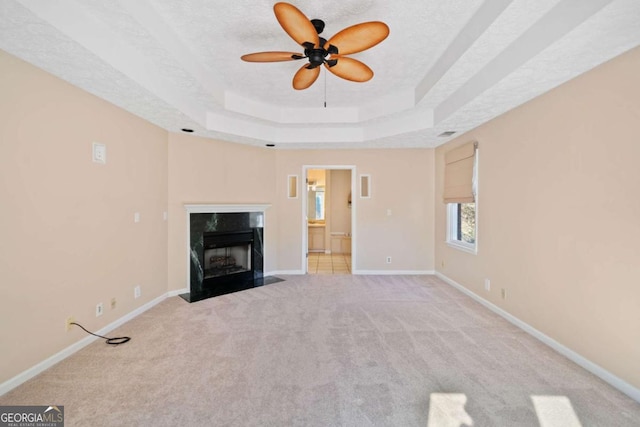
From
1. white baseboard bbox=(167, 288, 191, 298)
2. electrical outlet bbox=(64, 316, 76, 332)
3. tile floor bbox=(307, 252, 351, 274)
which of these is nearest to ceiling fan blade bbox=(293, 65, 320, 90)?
electrical outlet bbox=(64, 316, 76, 332)

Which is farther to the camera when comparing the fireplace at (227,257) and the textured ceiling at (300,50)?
the fireplace at (227,257)

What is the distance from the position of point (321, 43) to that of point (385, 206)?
11.8 ft

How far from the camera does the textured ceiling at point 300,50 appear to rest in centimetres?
178

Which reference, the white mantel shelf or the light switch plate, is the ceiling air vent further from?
the light switch plate

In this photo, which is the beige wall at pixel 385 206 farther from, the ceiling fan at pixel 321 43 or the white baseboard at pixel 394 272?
the ceiling fan at pixel 321 43

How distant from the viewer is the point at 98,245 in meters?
2.82

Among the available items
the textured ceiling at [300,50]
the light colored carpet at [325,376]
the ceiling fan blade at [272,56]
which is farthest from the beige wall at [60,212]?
the ceiling fan blade at [272,56]

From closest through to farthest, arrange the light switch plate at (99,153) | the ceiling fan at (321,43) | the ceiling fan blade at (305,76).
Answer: the ceiling fan at (321,43) < the ceiling fan blade at (305,76) < the light switch plate at (99,153)

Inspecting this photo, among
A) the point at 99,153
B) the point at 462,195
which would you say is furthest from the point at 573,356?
the point at 99,153

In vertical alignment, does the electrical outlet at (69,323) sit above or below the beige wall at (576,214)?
below

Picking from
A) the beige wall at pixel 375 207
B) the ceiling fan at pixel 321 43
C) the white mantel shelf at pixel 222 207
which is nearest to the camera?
the ceiling fan at pixel 321 43

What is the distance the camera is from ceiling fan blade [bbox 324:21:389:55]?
1804 millimetres

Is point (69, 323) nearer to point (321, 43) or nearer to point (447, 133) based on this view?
point (321, 43)

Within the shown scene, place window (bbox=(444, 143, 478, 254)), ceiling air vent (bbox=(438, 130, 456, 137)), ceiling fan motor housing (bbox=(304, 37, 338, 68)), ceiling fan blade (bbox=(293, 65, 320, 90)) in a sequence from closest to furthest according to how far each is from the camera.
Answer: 1. ceiling fan motor housing (bbox=(304, 37, 338, 68))
2. ceiling fan blade (bbox=(293, 65, 320, 90))
3. window (bbox=(444, 143, 478, 254))
4. ceiling air vent (bbox=(438, 130, 456, 137))
